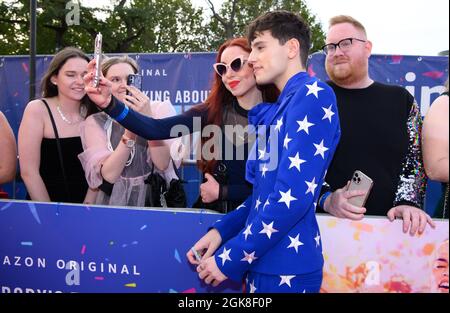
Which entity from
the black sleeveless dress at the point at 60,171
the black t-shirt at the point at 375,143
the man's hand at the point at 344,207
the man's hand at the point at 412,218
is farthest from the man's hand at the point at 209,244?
the black sleeveless dress at the point at 60,171

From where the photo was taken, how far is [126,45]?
966 inches

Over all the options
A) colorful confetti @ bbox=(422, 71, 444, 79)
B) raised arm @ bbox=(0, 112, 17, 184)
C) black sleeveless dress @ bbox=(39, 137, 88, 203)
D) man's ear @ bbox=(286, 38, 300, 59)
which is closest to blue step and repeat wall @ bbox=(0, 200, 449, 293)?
raised arm @ bbox=(0, 112, 17, 184)

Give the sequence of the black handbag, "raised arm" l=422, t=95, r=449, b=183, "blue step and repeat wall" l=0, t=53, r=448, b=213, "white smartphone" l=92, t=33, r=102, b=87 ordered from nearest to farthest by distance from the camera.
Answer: "raised arm" l=422, t=95, r=449, b=183 → "white smartphone" l=92, t=33, r=102, b=87 → the black handbag → "blue step and repeat wall" l=0, t=53, r=448, b=213

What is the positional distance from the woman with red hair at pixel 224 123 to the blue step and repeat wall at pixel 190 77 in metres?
3.20

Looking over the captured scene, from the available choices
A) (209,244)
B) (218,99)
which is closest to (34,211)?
(209,244)

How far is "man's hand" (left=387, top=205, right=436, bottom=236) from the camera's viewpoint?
5.94ft

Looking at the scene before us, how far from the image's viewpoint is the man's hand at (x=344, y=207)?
1812 mm

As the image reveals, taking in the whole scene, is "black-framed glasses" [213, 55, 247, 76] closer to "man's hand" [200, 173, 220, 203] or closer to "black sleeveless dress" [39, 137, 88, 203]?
"man's hand" [200, 173, 220, 203]

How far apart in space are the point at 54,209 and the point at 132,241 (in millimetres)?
438

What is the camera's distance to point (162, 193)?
2.68m

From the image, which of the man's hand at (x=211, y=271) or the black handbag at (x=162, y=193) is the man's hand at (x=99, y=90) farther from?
the man's hand at (x=211, y=271)

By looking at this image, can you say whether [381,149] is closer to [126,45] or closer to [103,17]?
[103,17]

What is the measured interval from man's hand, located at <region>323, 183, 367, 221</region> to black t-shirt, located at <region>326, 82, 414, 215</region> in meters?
0.49
